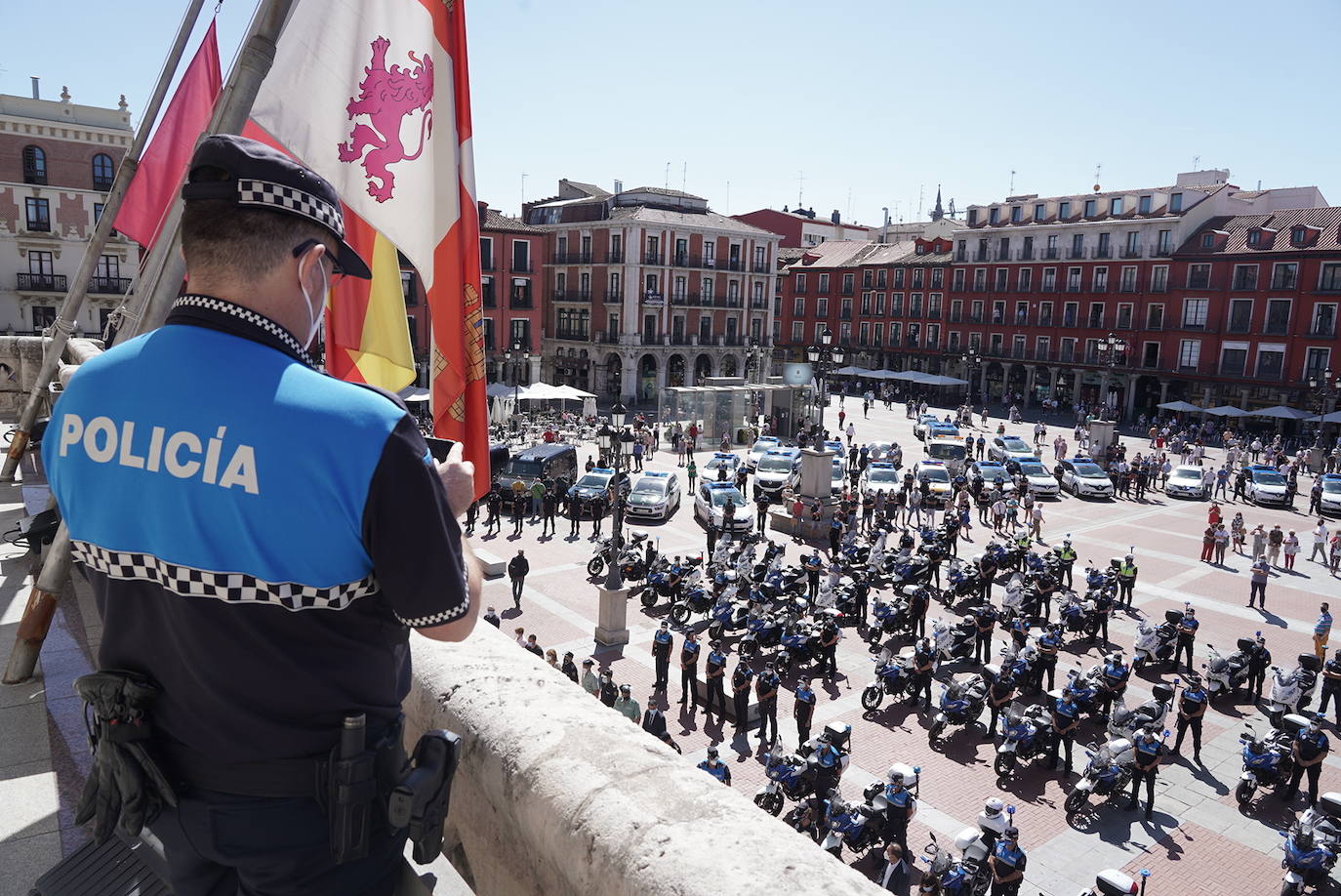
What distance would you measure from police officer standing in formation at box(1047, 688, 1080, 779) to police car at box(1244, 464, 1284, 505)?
23436 mm

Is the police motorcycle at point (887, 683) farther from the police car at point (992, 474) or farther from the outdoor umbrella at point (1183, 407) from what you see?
the outdoor umbrella at point (1183, 407)

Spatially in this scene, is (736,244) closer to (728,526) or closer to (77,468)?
(728,526)

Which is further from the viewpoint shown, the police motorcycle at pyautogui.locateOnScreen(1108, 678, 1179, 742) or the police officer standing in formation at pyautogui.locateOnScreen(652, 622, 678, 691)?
the police officer standing in formation at pyautogui.locateOnScreen(652, 622, 678, 691)

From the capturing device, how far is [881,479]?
2859 centimetres

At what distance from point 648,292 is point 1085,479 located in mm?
27104

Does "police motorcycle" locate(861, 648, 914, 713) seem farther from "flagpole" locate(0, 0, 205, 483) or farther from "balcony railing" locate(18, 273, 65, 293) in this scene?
"balcony railing" locate(18, 273, 65, 293)

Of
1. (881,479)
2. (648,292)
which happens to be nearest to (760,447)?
(881,479)

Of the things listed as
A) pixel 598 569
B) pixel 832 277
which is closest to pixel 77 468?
pixel 598 569

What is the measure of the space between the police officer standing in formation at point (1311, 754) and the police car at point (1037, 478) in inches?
748

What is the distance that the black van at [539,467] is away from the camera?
2566 centimetres

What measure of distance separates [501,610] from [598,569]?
305 centimetres

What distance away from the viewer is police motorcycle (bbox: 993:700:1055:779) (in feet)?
37.9

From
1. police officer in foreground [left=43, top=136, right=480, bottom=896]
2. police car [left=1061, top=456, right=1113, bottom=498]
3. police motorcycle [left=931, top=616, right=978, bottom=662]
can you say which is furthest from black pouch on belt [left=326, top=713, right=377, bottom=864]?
police car [left=1061, top=456, right=1113, bottom=498]

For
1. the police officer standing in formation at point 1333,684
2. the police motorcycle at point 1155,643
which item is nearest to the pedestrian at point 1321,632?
the police officer standing in formation at point 1333,684
